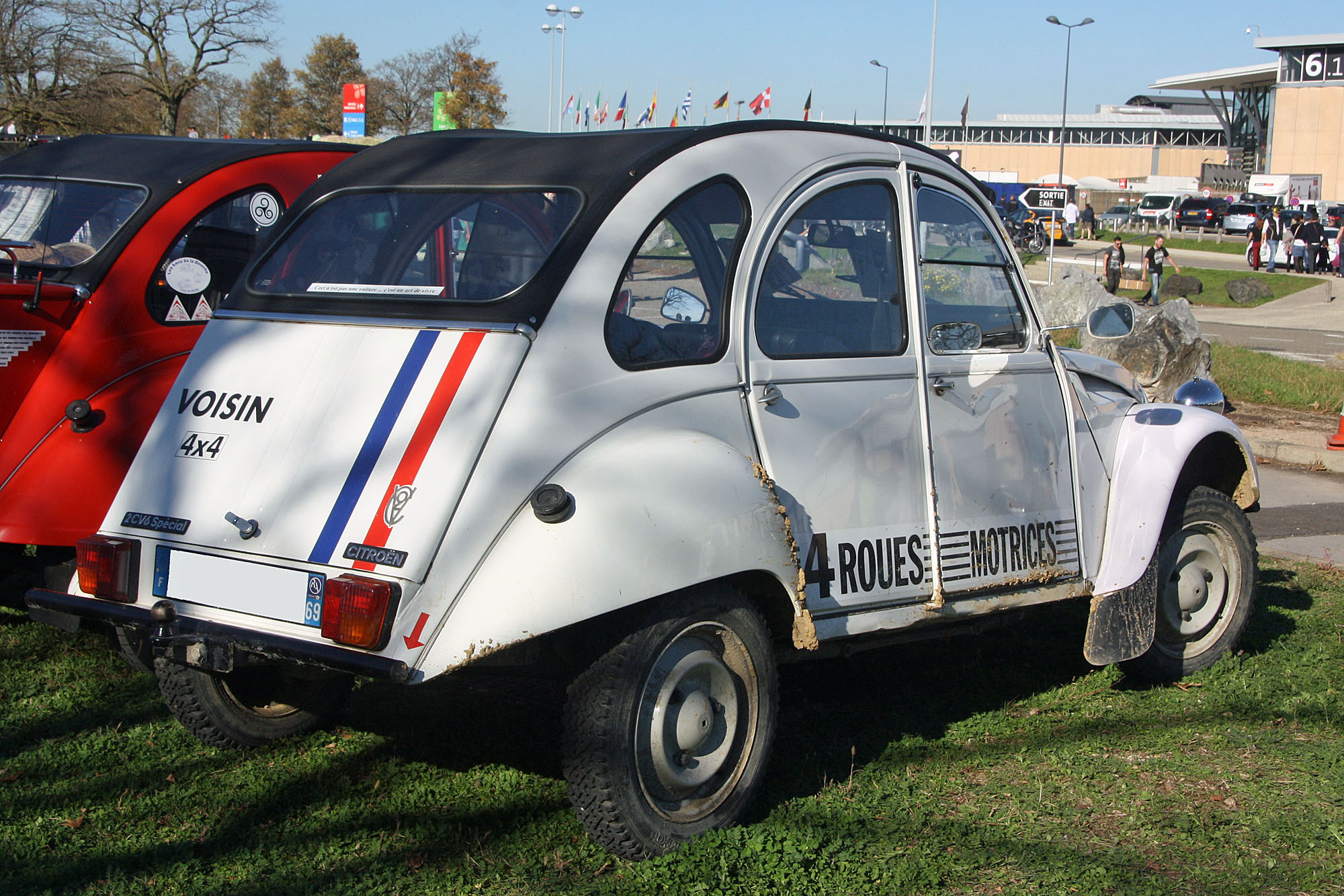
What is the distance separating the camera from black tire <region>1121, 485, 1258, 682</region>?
5.19 metres

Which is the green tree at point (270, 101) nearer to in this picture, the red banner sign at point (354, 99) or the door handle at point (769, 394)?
the red banner sign at point (354, 99)

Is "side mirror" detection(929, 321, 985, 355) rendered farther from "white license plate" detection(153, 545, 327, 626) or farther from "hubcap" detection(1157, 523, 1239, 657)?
"white license plate" detection(153, 545, 327, 626)

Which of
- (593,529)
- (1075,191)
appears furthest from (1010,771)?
(1075,191)

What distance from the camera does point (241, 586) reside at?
11.1ft

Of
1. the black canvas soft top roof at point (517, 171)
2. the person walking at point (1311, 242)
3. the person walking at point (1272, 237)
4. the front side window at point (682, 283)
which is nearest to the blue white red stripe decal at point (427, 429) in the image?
the black canvas soft top roof at point (517, 171)

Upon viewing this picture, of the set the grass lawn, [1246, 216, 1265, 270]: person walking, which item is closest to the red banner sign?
[1246, 216, 1265, 270]: person walking

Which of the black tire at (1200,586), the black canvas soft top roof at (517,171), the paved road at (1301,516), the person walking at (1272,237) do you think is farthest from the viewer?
the person walking at (1272,237)

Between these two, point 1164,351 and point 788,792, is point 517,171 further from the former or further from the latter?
point 1164,351

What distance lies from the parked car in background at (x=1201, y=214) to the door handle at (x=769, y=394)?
56.3 metres

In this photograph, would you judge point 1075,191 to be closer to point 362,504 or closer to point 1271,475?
point 1271,475

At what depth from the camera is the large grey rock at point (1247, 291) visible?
94.5ft

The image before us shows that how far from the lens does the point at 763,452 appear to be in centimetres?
378

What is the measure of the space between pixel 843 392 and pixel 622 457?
956mm

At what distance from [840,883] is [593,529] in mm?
1219
